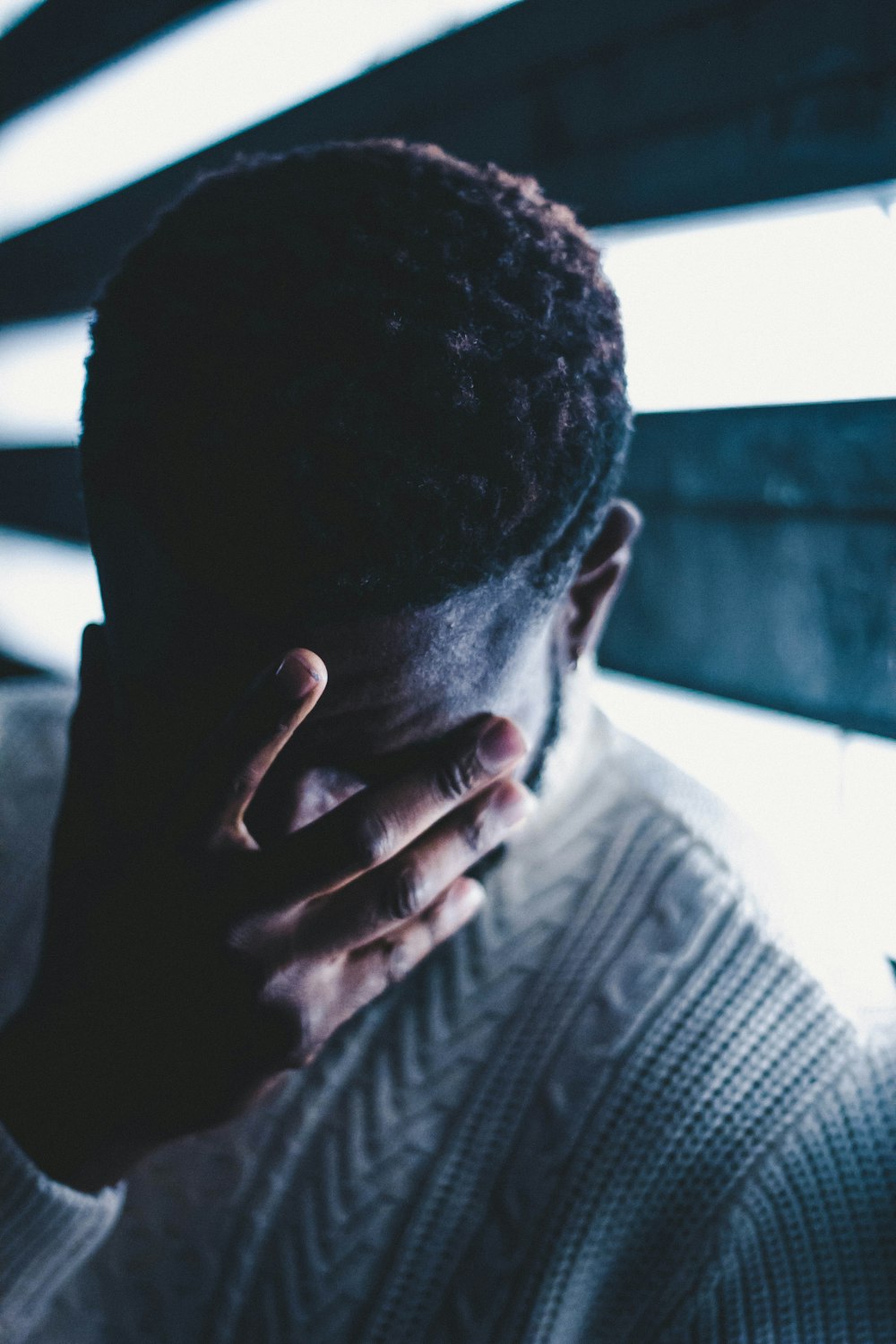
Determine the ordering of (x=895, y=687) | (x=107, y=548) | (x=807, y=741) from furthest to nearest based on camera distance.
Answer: (x=807, y=741) < (x=895, y=687) < (x=107, y=548)

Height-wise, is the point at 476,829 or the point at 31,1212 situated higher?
the point at 476,829

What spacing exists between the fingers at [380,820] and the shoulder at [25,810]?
0.78 meters

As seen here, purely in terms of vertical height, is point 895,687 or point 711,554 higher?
point 711,554

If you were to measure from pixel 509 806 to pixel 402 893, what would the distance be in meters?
0.14

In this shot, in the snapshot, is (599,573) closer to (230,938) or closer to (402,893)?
(402,893)

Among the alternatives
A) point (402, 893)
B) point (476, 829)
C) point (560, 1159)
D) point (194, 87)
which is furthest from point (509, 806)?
point (194, 87)

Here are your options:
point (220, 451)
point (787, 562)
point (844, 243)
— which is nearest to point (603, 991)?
point (787, 562)

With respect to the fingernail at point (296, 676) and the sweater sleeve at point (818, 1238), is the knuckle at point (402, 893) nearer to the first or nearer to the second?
the fingernail at point (296, 676)

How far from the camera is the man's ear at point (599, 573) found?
2.97ft

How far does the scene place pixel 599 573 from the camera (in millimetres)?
918

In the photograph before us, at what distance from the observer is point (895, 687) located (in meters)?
1.07

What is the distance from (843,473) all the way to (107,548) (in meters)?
0.87

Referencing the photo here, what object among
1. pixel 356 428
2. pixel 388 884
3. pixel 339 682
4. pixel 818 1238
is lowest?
pixel 818 1238

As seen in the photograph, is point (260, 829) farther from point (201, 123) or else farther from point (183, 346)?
point (201, 123)
